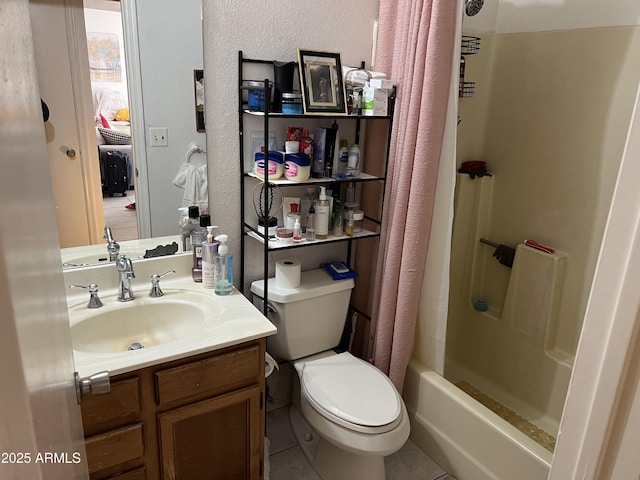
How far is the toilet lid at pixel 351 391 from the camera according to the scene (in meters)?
1.59

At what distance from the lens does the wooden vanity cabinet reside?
4.23 feet

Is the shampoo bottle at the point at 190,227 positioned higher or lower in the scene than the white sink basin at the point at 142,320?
higher

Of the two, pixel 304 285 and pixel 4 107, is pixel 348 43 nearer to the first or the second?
pixel 304 285

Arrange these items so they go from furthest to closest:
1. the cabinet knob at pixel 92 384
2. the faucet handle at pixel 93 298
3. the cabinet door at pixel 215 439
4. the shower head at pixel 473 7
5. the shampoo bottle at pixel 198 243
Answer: the shower head at pixel 473 7
the shampoo bottle at pixel 198 243
the faucet handle at pixel 93 298
the cabinet door at pixel 215 439
the cabinet knob at pixel 92 384

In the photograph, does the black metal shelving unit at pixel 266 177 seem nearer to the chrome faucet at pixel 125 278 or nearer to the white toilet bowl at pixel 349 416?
the white toilet bowl at pixel 349 416

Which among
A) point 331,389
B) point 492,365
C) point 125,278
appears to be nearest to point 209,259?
point 125,278

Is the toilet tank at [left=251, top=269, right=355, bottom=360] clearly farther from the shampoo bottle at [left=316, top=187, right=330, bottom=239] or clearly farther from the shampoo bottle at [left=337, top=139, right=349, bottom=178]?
the shampoo bottle at [left=337, top=139, right=349, bottom=178]

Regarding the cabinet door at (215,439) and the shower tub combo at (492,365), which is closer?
the cabinet door at (215,439)

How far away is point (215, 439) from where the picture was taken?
151 centimetres

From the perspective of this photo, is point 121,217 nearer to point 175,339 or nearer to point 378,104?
point 175,339

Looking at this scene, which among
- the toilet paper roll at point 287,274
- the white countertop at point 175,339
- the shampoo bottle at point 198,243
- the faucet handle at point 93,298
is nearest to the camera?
the white countertop at point 175,339

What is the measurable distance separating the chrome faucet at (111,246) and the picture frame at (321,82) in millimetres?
809

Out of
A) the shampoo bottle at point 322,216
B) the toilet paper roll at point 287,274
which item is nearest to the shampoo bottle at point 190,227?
the toilet paper roll at point 287,274

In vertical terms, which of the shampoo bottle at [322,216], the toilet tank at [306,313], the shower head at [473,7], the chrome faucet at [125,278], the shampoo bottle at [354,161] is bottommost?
the toilet tank at [306,313]
